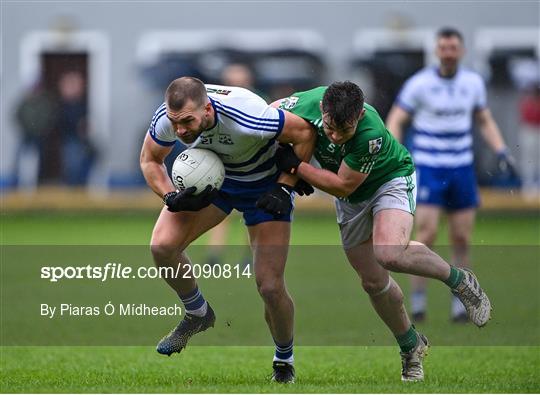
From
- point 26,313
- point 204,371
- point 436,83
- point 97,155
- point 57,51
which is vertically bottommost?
point 97,155

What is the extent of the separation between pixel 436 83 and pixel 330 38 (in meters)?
12.1

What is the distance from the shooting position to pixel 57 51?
24.4 m

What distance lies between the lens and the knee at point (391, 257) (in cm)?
768

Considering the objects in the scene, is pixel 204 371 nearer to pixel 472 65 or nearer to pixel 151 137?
pixel 151 137

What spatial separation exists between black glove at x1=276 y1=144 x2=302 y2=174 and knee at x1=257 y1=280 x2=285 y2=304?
2.42 ft

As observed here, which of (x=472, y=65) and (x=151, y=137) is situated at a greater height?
(x=151, y=137)

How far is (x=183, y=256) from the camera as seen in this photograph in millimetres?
8195

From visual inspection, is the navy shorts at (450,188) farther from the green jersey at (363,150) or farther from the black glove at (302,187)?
the black glove at (302,187)

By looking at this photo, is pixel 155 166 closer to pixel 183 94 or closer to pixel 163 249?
pixel 163 249

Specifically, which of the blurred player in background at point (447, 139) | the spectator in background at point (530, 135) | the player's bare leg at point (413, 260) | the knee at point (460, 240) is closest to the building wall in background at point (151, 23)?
the spectator in background at point (530, 135)

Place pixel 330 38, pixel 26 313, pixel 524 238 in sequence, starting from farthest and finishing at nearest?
pixel 330 38 < pixel 524 238 < pixel 26 313

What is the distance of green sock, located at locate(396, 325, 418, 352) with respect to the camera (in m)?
8.09

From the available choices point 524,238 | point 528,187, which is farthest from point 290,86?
point 524,238

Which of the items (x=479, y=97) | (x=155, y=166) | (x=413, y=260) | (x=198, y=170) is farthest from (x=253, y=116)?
(x=479, y=97)
